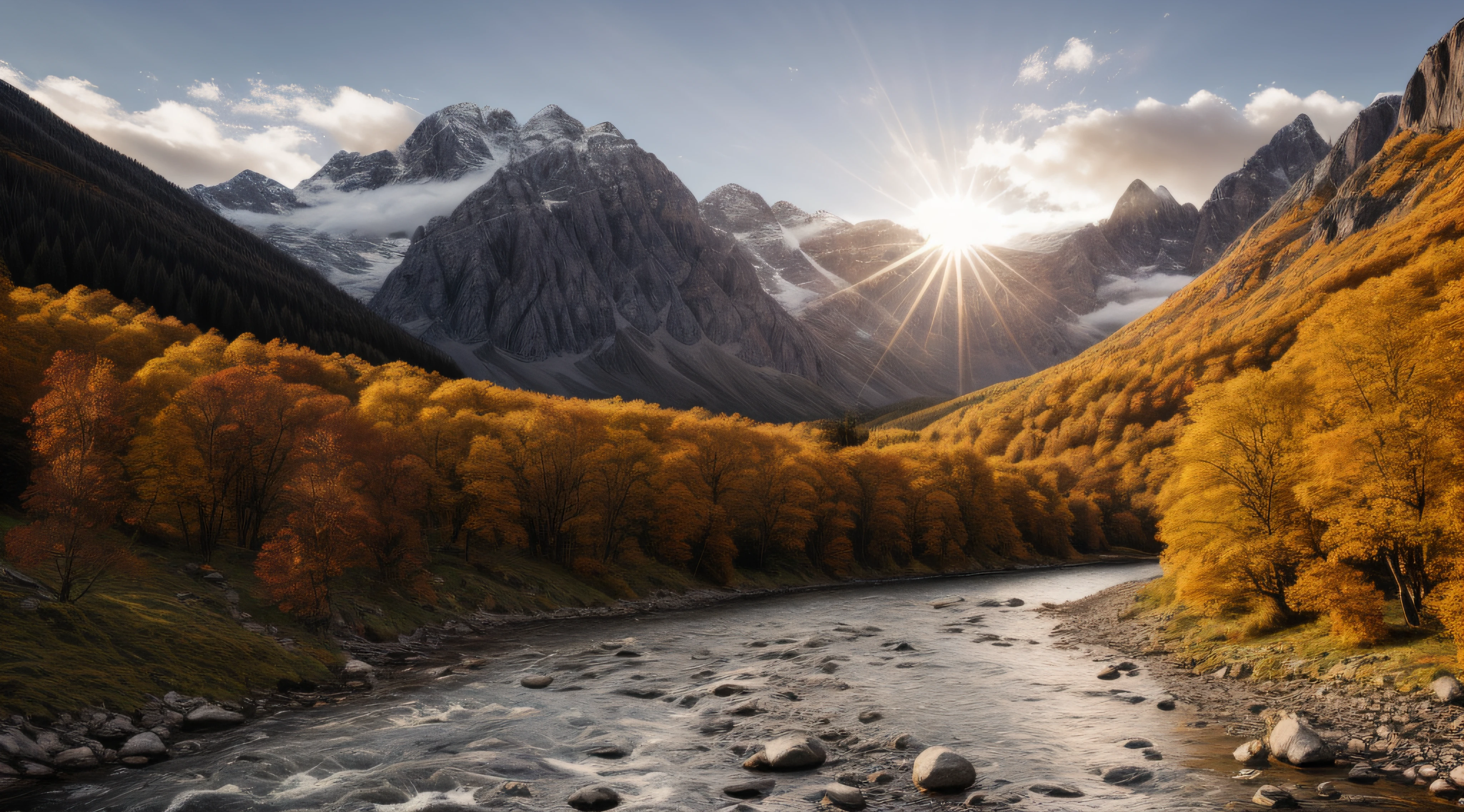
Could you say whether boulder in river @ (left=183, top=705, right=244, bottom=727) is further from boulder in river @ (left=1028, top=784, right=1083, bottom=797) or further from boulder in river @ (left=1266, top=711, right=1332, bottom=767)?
boulder in river @ (left=1266, top=711, right=1332, bottom=767)

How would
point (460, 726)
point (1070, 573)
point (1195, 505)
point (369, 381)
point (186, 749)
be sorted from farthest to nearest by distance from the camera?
point (1070, 573) → point (369, 381) → point (1195, 505) → point (460, 726) → point (186, 749)

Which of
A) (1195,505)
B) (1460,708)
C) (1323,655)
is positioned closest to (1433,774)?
(1460,708)

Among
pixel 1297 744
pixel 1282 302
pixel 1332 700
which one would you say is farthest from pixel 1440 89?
pixel 1297 744

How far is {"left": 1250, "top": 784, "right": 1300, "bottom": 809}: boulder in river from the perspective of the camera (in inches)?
832

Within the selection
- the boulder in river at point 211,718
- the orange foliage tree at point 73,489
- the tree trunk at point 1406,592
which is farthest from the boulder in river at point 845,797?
the orange foliage tree at point 73,489

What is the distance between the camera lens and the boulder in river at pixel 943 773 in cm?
2466

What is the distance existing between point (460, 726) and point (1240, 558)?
4396cm

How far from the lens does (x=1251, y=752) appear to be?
2530 cm

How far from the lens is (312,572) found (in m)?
45.5

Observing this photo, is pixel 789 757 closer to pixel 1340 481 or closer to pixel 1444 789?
pixel 1444 789

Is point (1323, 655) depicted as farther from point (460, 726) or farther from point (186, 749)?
point (186, 749)

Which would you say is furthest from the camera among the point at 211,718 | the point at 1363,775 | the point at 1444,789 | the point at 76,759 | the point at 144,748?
the point at 211,718

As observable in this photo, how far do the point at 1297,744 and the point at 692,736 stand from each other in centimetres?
2367

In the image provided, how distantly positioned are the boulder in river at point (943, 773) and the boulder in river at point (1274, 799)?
8.59 m
